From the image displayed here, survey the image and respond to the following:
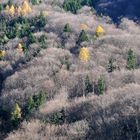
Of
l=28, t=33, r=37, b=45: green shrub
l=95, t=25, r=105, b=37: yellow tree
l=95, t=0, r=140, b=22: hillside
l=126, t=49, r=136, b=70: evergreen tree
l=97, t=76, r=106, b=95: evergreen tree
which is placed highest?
l=97, t=76, r=106, b=95: evergreen tree

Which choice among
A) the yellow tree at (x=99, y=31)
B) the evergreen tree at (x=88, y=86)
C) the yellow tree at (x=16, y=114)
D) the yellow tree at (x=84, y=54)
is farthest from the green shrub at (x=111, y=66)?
the yellow tree at (x=99, y=31)

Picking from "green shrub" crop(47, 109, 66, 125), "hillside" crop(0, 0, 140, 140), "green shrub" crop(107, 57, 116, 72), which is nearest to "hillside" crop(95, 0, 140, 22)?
"hillside" crop(0, 0, 140, 140)

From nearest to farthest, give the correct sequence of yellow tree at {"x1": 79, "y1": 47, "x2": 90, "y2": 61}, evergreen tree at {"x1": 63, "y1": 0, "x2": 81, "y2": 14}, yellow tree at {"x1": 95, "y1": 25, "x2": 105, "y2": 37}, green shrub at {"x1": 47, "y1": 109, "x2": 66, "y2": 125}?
green shrub at {"x1": 47, "y1": 109, "x2": 66, "y2": 125}, yellow tree at {"x1": 79, "y1": 47, "x2": 90, "y2": 61}, yellow tree at {"x1": 95, "y1": 25, "x2": 105, "y2": 37}, evergreen tree at {"x1": 63, "y1": 0, "x2": 81, "y2": 14}

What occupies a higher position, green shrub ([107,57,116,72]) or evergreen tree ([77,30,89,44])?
green shrub ([107,57,116,72])

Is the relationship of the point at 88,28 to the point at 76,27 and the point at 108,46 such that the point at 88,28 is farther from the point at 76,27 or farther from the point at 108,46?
the point at 108,46

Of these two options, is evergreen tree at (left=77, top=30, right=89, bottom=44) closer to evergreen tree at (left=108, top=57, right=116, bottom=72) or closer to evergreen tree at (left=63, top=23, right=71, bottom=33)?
evergreen tree at (left=63, top=23, right=71, bottom=33)

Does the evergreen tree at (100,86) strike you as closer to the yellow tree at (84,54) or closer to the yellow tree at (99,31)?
the yellow tree at (84,54)

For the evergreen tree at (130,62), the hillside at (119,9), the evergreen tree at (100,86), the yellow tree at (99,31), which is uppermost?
the evergreen tree at (100,86)
